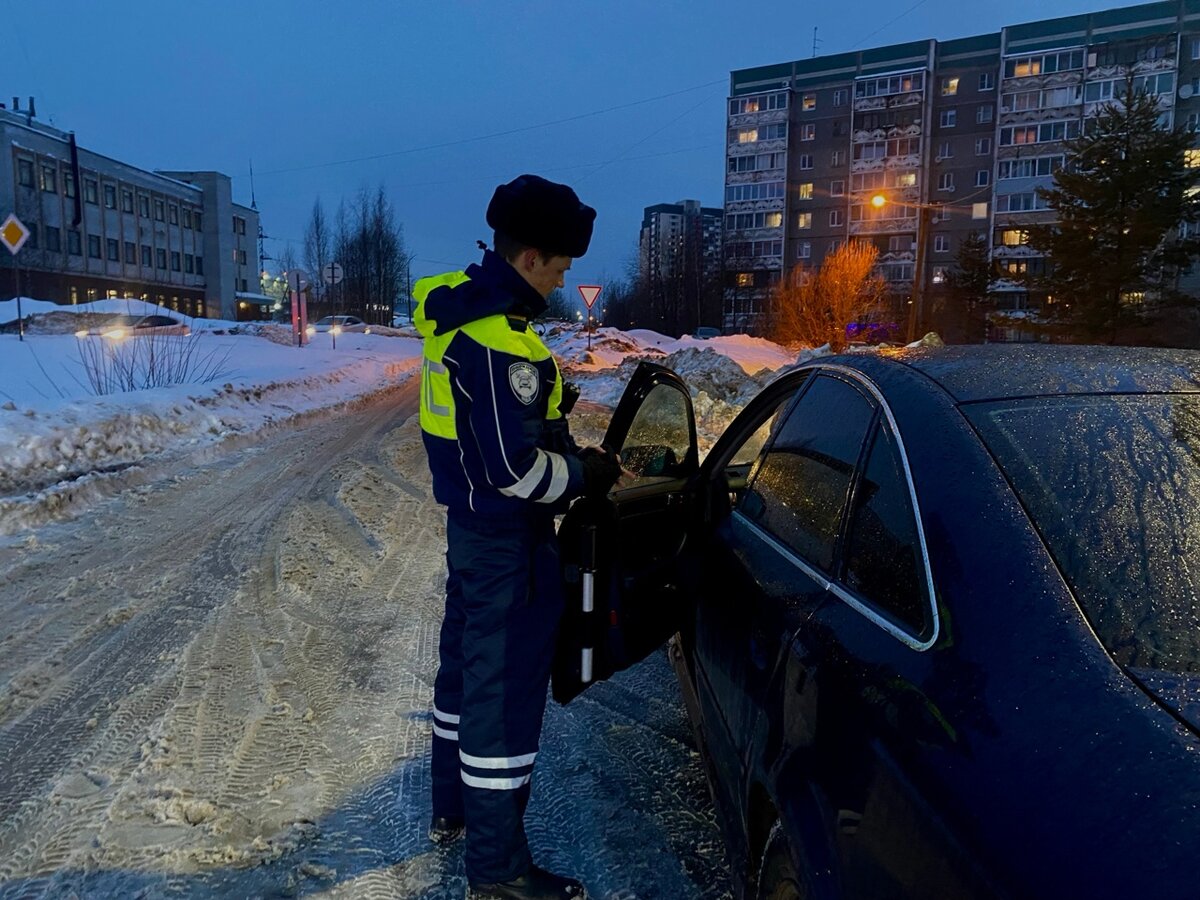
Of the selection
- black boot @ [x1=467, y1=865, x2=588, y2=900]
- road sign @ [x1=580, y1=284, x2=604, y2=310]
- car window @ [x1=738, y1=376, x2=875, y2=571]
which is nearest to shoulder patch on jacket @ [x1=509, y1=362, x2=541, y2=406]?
car window @ [x1=738, y1=376, x2=875, y2=571]

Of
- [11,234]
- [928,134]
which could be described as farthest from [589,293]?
[928,134]

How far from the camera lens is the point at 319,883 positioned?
259 cm

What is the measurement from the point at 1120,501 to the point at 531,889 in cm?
189

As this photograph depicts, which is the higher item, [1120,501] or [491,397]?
[491,397]

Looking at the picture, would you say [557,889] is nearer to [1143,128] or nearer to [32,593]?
[32,593]

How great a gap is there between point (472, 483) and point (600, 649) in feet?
2.27

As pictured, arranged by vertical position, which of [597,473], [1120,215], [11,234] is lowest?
[597,473]

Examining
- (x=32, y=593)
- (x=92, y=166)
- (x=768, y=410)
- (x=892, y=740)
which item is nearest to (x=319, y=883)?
(x=892, y=740)

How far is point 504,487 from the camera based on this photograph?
2.36 m

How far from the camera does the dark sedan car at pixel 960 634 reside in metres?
1.19

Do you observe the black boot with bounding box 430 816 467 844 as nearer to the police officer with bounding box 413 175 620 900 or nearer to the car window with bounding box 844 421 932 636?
the police officer with bounding box 413 175 620 900

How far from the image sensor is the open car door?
2.61 metres

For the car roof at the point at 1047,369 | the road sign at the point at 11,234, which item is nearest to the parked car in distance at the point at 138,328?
the road sign at the point at 11,234

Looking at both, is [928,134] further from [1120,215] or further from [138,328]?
[138,328]
